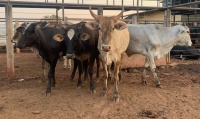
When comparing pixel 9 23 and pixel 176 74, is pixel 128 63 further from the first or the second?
pixel 9 23

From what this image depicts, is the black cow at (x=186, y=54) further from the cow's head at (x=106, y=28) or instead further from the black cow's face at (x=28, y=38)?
the black cow's face at (x=28, y=38)

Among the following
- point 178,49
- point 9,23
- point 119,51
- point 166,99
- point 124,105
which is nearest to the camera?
point 124,105

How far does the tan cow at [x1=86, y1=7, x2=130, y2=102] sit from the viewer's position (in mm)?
6117

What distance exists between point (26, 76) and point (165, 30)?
4721 millimetres

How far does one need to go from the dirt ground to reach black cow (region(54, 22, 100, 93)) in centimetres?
76

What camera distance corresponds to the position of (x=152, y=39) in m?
8.12

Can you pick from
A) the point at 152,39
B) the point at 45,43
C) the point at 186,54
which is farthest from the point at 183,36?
the point at 186,54

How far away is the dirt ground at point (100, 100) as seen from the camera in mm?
5484

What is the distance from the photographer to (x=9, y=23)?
29.4ft

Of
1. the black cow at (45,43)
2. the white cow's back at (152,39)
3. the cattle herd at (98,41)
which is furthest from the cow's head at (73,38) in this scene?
the white cow's back at (152,39)

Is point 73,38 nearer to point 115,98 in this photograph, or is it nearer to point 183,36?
point 115,98

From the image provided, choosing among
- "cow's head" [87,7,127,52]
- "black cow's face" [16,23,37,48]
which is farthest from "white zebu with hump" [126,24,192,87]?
"black cow's face" [16,23,37,48]

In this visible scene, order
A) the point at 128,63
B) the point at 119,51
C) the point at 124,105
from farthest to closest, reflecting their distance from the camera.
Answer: the point at 128,63 < the point at 119,51 < the point at 124,105

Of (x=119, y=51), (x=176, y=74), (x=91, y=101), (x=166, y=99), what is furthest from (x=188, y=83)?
(x=91, y=101)
